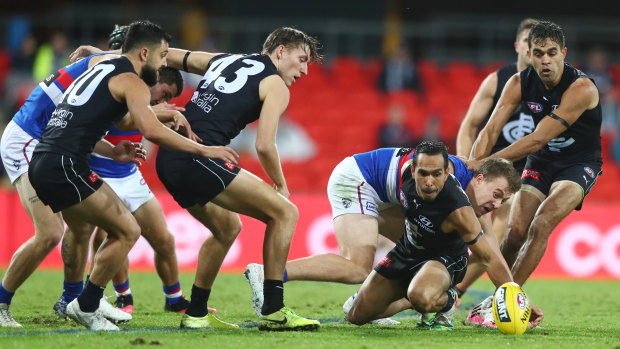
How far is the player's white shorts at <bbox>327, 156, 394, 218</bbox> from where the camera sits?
734 cm

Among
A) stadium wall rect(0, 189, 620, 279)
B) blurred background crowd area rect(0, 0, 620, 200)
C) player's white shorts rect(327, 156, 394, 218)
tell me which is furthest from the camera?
blurred background crowd area rect(0, 0, 620, 200)

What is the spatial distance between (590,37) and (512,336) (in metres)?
15.5

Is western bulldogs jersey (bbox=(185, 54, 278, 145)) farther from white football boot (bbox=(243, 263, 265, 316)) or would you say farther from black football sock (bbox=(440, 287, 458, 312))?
black football sock (bbox=(440, 287, 458, 312))

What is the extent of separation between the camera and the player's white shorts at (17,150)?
6895mm

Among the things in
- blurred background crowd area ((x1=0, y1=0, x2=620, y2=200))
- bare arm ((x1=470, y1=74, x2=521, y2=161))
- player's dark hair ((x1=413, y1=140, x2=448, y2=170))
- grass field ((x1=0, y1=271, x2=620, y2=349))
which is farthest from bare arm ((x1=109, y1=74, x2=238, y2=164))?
blurred background crowd area ((x1=0, y1=0, x2=620, y2=200))

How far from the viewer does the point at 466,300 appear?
9.38 m

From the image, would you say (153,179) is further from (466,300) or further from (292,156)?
(466,300)

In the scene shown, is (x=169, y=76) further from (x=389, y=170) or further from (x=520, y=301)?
(x=520, y=301)

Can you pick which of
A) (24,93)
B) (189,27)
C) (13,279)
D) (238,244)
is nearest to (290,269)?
(13,279)

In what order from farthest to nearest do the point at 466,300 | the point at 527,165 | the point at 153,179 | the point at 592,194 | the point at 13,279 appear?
the point at 592,194 → the point at 153,179 → the point at 466,300 → the point at 527,165 → the point at 13,279

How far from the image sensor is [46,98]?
6.91m

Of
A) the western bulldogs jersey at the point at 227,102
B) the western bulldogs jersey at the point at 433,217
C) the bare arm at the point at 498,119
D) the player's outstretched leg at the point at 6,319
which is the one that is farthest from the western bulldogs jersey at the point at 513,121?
the player's outstretched leg at the point at 6,319

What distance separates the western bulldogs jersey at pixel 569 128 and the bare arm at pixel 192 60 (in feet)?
9.75

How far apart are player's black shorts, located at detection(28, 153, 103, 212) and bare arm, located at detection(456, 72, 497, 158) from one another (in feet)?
13.0
